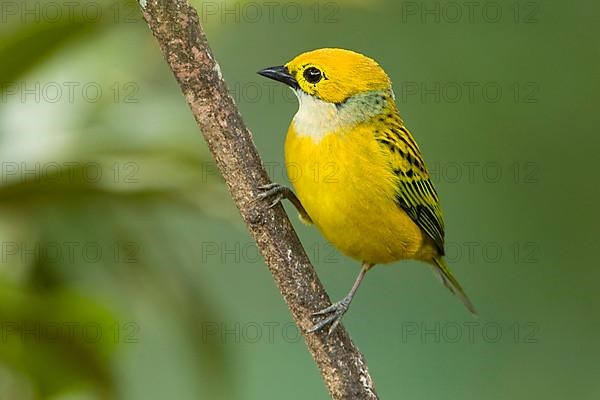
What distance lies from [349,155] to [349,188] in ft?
0.31

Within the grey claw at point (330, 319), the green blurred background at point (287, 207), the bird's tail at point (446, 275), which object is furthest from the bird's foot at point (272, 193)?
the bird's tail at point (446, 275)

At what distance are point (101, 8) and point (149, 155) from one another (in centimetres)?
42

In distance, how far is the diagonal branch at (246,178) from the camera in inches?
83.5

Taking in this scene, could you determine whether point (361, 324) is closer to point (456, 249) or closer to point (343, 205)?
point (456, 249)

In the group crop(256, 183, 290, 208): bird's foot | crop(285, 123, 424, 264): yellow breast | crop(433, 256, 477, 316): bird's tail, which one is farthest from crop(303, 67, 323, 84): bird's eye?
crop(433, 256, 477, 316): bird's tail

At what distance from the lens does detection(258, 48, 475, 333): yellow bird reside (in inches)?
109

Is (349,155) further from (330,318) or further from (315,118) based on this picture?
(330,318)

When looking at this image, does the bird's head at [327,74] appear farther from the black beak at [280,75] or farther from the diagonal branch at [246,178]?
the diagonal branch at [246,178]

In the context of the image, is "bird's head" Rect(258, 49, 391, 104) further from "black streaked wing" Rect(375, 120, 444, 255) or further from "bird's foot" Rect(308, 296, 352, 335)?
"bird's foot" Rect(308, 296, 352, 335)

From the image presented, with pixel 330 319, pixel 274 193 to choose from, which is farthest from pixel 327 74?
pixel 330 319

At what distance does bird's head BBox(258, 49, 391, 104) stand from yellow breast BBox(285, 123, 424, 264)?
0.11m

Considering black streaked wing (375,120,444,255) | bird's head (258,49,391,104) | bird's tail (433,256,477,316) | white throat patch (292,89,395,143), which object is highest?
bird's head (258,49,391,104)

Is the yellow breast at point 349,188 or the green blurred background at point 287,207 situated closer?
the green blurred background at point 287,207

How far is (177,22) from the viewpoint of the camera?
83.0 inches
